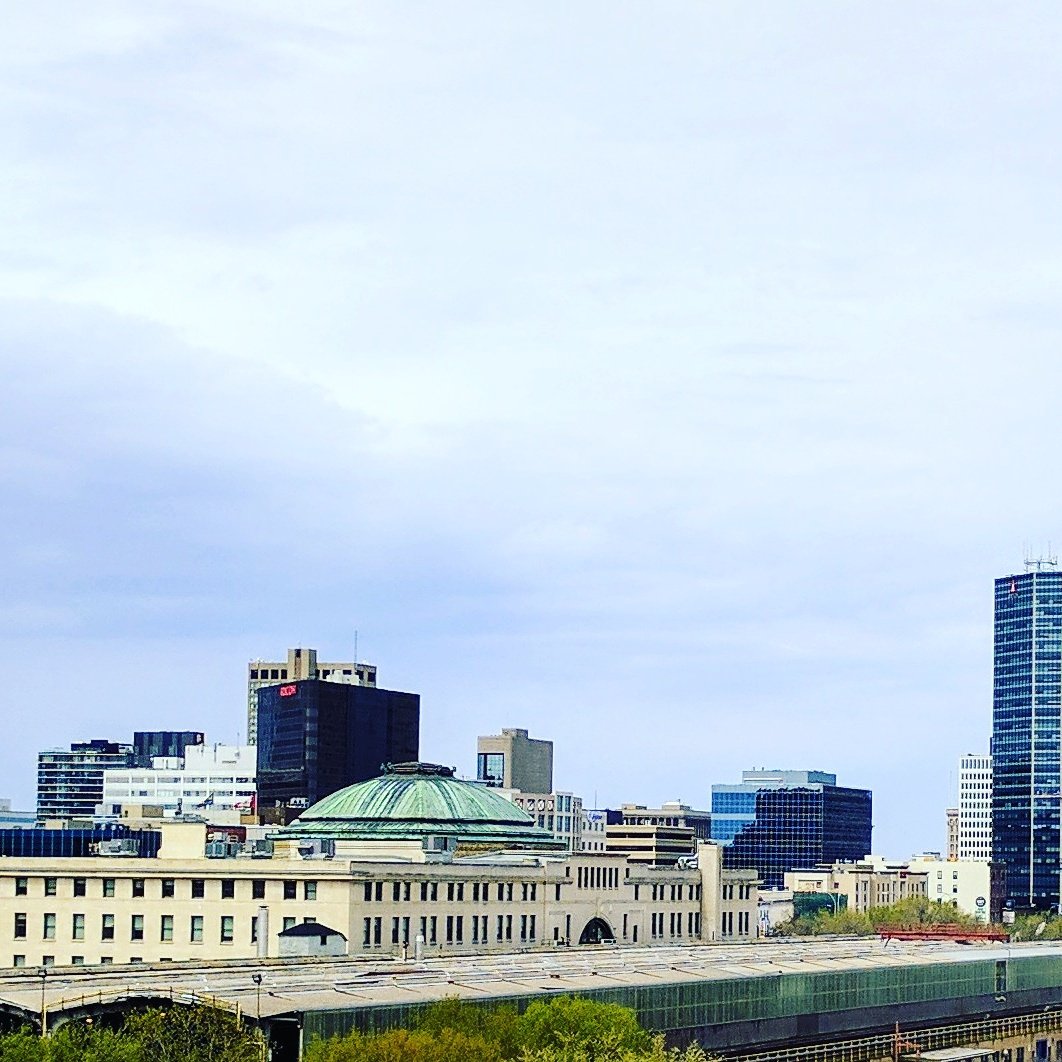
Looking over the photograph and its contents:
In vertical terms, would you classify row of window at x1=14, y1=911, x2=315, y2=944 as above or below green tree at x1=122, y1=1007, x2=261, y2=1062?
below

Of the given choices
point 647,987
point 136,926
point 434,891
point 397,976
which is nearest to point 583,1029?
point 397,976

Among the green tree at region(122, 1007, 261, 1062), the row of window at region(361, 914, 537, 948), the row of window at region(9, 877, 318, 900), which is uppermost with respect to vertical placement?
the row of window at region(9, 877, 318, 900)

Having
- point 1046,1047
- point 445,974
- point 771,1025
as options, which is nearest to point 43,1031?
point 445,974

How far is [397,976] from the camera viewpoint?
409 ft

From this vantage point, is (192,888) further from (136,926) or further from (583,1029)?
(583,1029)

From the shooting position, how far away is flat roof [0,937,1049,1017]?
10325 centimetres

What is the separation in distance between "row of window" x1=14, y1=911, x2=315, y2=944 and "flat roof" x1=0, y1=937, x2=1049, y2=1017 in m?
25.2

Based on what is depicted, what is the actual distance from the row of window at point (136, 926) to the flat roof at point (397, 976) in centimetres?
2516

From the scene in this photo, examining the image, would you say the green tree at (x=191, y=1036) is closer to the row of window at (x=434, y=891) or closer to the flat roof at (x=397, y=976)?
the flat roof at (x=397, y=976)

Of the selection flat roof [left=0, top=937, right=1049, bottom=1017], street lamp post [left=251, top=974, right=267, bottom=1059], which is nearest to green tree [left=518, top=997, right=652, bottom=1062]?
flat roof [left=0, top=937, right=1049, bottom=1017]

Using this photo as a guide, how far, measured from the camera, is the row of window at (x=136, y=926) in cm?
17900

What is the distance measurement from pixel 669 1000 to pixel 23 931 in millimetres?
71356

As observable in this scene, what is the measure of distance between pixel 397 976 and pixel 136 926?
197ft

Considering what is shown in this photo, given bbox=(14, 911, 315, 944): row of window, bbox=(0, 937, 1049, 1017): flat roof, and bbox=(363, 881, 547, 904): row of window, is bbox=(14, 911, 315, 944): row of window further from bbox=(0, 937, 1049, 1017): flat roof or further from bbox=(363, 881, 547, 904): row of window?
bbox=(0, 937, 1049, 1017): flat roof
